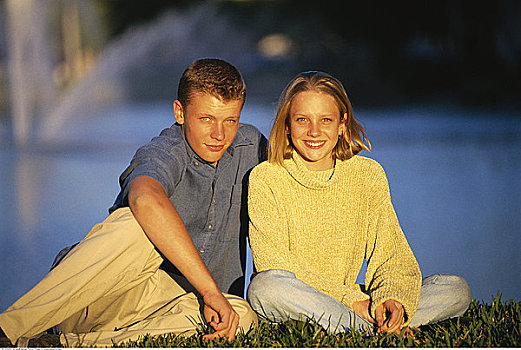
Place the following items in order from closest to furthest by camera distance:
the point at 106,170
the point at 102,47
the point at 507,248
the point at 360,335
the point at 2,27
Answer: the point at 360,335 → the point at 507,248 → the point at 106,170 → the point at 2,27 → the point at 102,47

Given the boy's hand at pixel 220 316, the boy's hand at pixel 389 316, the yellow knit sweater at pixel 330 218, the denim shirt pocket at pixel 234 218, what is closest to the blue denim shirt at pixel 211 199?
the denim shirt pocket at pixel 234 218

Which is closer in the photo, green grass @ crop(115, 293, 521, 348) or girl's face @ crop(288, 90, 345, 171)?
green grass @ crop(115, 293, 521, 348)

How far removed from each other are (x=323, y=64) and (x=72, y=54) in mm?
5024

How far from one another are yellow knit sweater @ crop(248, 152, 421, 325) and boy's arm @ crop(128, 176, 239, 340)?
11.6 inches

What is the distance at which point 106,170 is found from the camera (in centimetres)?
705

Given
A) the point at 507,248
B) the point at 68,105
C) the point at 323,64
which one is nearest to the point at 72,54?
the point at 68,105

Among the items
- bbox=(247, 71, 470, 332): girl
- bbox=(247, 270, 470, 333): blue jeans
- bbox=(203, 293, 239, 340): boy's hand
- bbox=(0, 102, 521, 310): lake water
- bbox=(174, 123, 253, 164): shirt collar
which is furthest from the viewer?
bbox=(0, 102, 521, 310): lake water

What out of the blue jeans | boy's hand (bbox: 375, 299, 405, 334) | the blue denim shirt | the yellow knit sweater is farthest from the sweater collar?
boy's hand (bbox: 375, 299, 405, 334)

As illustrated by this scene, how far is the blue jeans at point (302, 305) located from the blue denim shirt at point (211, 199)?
266 mm

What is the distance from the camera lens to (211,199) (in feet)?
7.78

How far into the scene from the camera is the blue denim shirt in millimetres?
2305

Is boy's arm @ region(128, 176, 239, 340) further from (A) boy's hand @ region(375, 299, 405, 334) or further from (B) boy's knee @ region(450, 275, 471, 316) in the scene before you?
(B) boy's knee @ region(450, 275, 471, 316)

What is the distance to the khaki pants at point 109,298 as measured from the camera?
77.7 inches

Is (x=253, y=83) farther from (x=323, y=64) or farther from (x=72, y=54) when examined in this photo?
(x=72, y=54)
